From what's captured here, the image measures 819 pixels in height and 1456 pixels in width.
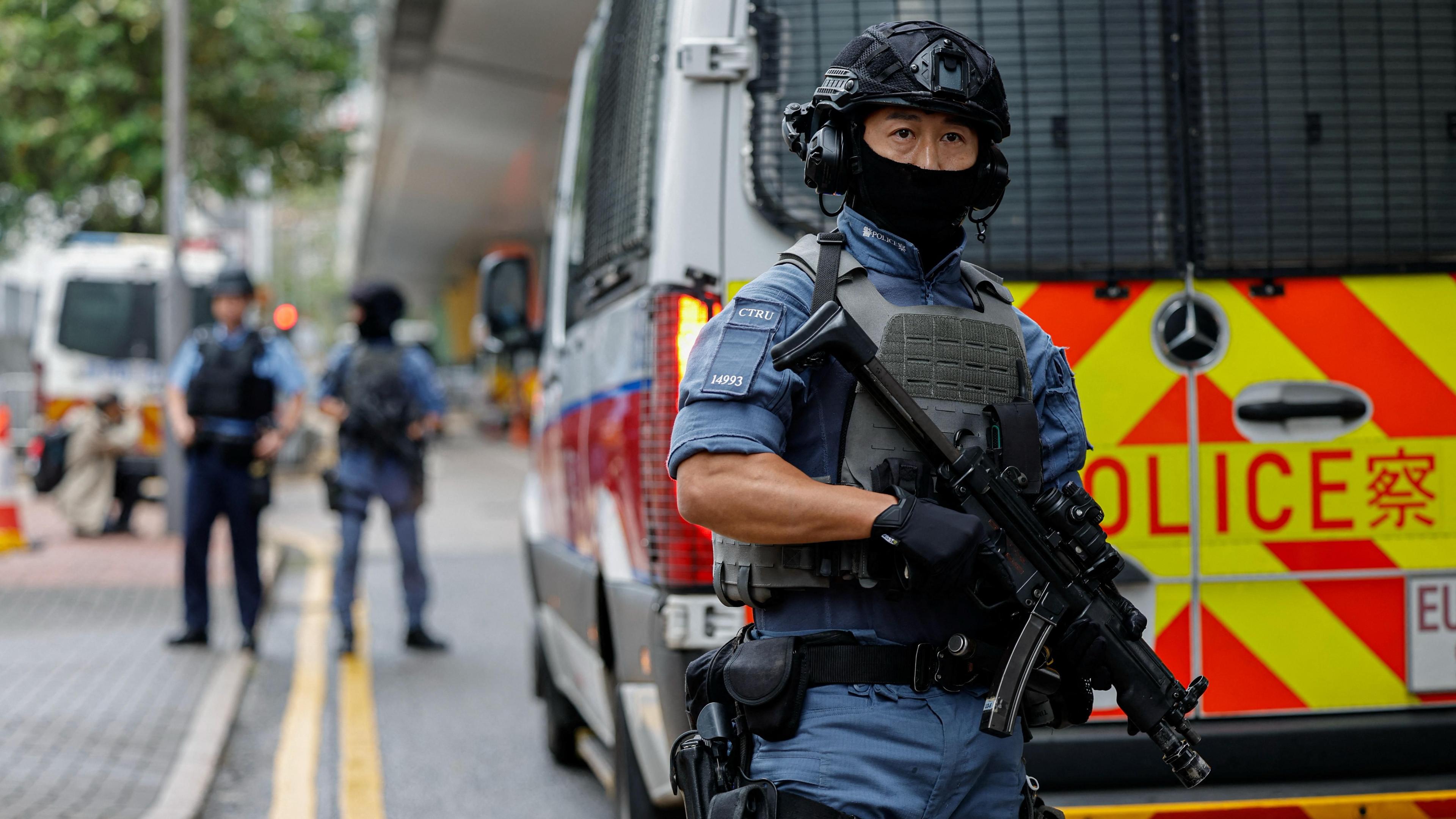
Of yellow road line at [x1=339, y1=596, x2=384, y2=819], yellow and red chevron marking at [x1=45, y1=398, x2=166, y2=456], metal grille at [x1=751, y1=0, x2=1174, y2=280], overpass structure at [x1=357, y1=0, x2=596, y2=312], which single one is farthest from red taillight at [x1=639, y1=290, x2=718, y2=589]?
yellow and red chevron marking at [x1=45, y1=398, x2=166, y2=456]

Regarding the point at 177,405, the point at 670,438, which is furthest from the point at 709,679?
the point at 177,405

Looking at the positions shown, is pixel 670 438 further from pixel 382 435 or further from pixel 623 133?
pixel 382 435

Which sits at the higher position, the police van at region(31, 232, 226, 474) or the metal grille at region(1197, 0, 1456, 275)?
the police van at region(31, 232, 226, 474)

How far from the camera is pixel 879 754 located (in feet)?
7.48

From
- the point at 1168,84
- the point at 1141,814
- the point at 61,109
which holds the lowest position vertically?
the point at 1141,814

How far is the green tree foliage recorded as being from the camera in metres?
18.6

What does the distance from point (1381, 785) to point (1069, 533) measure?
1414 millimetres

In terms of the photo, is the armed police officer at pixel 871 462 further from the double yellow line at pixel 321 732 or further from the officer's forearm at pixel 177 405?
the officer's forearm at pixel 177 405

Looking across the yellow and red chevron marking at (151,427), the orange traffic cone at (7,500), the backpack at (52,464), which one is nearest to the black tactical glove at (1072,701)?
Answer: the orange traffic cone at (7,500)

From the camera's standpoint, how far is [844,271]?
94.7 inches

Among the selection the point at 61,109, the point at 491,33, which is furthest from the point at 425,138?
the point at 61,109

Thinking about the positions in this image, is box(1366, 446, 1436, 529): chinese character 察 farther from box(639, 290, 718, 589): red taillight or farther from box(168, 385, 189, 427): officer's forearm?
box(168, 385, 189, 427): officer's forearm

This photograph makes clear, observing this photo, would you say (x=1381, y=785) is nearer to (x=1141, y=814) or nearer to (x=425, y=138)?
(x=1141, y=814)

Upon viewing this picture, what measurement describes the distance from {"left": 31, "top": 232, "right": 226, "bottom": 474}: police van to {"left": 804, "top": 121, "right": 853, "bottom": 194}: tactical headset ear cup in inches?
672
